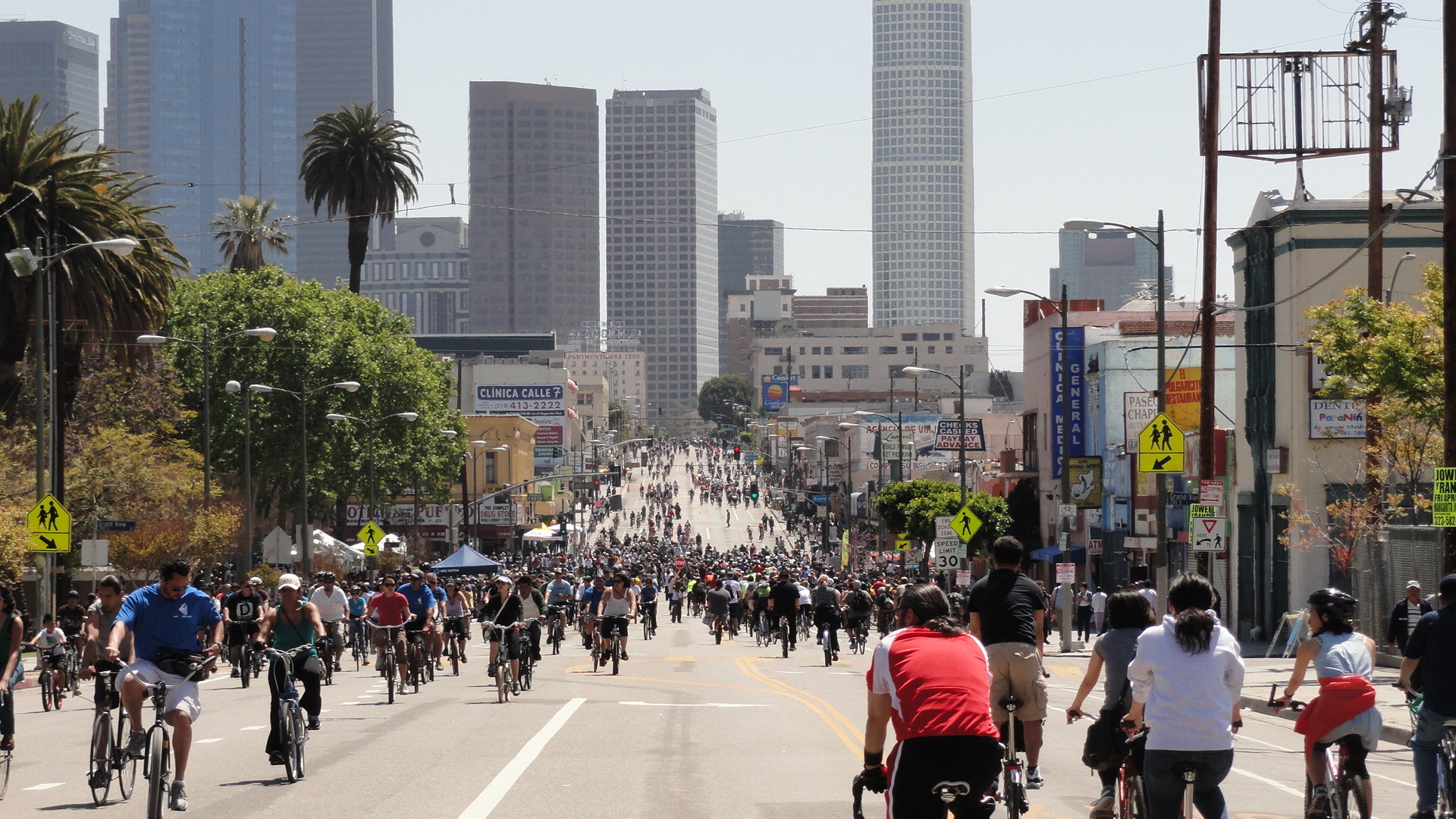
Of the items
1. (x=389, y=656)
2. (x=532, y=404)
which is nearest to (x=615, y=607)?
(x=389, y=656)

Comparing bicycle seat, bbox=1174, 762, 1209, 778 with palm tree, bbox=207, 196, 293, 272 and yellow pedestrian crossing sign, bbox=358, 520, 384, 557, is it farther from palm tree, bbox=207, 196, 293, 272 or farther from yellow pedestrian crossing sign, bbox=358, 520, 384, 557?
palm tree, bbox=207, 196, 293, 272

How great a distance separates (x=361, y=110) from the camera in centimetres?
7294

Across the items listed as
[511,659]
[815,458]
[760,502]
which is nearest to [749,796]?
[511,659]

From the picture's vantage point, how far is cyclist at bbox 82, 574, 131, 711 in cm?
1290

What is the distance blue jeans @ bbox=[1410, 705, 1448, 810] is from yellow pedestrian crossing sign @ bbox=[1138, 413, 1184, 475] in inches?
681

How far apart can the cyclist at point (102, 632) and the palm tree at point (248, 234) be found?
55.1 m

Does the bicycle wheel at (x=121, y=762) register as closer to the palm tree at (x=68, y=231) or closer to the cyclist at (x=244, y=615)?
the cyclist at (x=244, y=615)

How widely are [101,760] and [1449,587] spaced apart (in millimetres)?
9701

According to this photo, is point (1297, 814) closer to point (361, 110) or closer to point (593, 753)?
Result: point (593, 753)

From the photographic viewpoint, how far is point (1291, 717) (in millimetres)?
22422

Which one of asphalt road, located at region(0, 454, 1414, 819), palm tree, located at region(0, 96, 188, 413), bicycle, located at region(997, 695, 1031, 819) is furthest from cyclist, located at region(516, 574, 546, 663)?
palm tree, located at region(0, 96, 188, 413)

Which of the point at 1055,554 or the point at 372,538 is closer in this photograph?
the point at 372,538

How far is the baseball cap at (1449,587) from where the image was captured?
11016 millimetres

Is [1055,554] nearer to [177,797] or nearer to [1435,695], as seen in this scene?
[1435,695]
